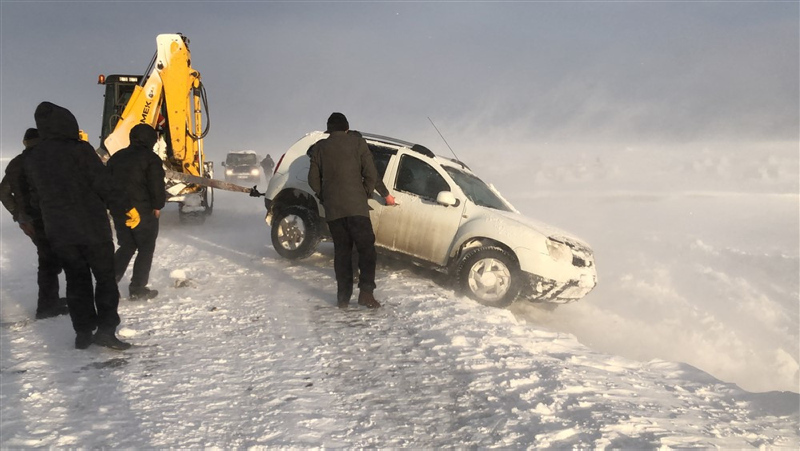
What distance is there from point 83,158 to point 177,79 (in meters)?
7.83

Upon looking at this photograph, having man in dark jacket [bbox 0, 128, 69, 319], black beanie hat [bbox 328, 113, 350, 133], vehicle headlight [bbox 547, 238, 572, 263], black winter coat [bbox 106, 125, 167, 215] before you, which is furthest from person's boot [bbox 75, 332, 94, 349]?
vehicle headlight [bbox 547, 238, 572, 263]

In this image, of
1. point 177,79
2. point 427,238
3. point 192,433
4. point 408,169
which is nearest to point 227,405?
point 192,433

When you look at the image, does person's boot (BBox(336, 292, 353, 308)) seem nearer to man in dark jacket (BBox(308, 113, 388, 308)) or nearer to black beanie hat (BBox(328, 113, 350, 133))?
man in dark jacket (BBox(308, 113, 388, 308))

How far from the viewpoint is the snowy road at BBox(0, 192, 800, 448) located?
2.97 m

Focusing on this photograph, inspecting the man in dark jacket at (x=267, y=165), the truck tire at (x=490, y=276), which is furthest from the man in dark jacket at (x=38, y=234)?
the man in dark jacket at (x=267, y=165)

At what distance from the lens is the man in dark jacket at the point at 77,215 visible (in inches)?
154

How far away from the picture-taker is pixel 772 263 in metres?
16.9

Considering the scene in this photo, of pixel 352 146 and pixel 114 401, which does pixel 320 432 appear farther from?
pixel 352 146

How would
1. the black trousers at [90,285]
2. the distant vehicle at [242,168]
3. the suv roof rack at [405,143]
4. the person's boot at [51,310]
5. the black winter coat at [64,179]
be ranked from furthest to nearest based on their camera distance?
1. the distant vehicle at [242,168]
2. the suv roof rack at [405,143]
3. the person's boot at [51,310]
4. the black trousers at [90,285]
5. the black winter coat at [64,179]

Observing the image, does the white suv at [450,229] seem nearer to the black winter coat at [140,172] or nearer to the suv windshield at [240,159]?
the black winter coat at [140,172]

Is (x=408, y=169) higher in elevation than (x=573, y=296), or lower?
higher

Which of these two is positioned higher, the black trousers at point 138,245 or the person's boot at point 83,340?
the black trousers at point 138,245

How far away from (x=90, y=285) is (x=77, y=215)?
60 cm

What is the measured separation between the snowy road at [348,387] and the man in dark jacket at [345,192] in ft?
1.45
